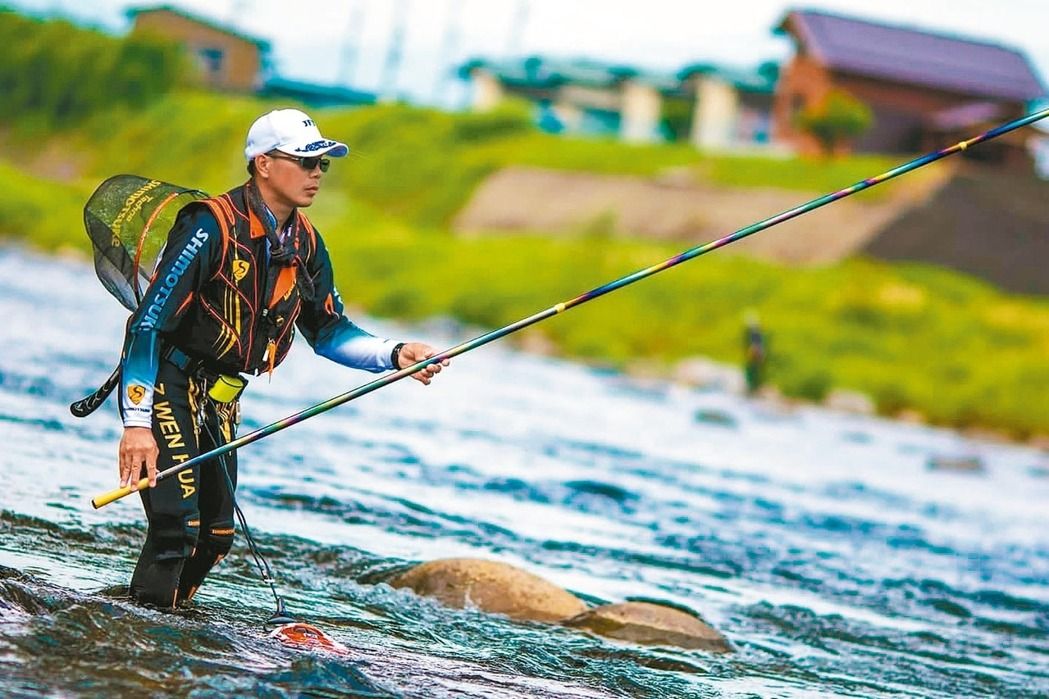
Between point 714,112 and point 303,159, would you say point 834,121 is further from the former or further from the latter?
point 303,159

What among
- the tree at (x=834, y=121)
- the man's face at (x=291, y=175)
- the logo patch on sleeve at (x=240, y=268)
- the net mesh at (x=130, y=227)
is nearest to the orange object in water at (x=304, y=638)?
the net mesh at (x=130, y=227)

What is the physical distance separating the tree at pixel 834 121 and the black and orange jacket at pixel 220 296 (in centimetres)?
4768

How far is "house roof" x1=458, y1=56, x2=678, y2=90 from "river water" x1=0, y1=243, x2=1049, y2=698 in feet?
178

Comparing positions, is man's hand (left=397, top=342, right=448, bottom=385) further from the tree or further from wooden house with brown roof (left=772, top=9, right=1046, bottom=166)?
wooden house with brown roof (left=772, top=9, right=1046, bottom=166)

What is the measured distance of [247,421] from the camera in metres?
16.2

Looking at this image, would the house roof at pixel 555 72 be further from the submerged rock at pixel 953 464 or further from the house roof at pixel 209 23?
the submerged rock at pixel 953 464

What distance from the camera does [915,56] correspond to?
60.7 meters

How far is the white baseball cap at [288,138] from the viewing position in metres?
6.19

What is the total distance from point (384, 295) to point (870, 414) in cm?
1310

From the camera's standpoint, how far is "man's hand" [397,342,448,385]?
258 inches

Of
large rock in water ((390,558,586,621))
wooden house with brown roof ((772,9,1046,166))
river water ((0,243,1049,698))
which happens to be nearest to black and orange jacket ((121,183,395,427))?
river water ((0,243,1049,698))

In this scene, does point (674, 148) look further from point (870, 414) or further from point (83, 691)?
point (83, 691)

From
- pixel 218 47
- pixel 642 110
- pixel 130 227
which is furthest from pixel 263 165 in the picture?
pixel 218 47

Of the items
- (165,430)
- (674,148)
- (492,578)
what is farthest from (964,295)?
(165,430)
